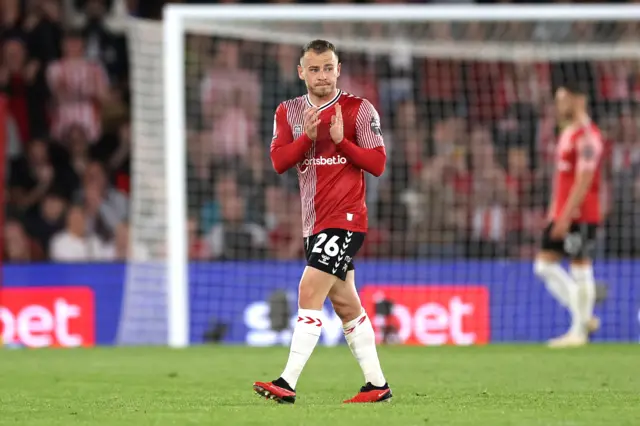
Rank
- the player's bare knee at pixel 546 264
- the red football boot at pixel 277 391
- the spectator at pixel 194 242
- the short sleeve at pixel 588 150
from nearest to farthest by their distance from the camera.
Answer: the red football boot at pixel 277 391, the short sleeve at pixel 588 150, the player's bare knee at pixel 546 264, the spectator at pixel 194 242

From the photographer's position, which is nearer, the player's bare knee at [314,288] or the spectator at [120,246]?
the player's bare knee at [314,288]

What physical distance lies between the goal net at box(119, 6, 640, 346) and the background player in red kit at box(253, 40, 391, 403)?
6.16 meters

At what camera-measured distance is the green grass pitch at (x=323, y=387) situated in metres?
6.39

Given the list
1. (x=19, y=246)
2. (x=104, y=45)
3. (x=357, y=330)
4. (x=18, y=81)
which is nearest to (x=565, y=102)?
(x=357, y=330)

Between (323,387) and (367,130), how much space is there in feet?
6.42

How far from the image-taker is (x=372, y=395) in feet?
23.8

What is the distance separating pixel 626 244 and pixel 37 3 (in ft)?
27.1

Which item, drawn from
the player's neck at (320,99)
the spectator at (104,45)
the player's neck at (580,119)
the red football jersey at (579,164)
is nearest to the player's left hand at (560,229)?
the red football jersey at (579,164)

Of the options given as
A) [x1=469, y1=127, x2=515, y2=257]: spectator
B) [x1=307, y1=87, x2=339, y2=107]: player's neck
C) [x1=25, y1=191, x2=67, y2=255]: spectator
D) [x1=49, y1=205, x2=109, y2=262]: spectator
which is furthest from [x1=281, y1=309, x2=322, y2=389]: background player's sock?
[x1=25, y1=191, x2=67, y2=255]: spectator

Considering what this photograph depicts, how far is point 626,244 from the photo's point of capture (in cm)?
1512

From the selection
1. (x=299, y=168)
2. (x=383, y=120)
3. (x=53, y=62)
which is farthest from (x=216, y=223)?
(x=299, y=168)

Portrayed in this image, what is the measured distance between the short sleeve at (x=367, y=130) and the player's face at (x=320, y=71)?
0.21m

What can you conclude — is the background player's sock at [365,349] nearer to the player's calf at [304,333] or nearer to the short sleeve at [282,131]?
the player's calf at [304,333]

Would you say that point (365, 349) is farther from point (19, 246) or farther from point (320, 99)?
point (19, 246)
